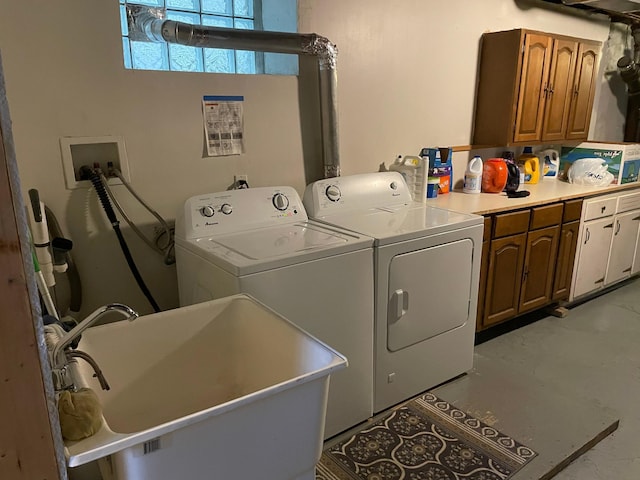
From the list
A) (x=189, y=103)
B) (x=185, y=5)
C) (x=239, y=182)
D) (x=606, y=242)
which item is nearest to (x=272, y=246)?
(x=239, y=182)

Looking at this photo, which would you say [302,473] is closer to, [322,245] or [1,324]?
[1,324]

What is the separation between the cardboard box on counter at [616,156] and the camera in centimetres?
352

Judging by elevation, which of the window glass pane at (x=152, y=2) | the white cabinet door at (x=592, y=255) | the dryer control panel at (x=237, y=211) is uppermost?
the window glass pane at (x=152, y=2)

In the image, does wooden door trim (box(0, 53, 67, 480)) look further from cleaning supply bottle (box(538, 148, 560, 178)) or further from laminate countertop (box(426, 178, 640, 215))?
cleaning supply bottle (box(538, 148, 560, 178))

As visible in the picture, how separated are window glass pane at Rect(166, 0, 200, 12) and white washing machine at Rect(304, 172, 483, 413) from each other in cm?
105

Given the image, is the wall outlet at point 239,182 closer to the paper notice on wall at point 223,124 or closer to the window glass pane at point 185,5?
the paper notice on wall at point 223,124

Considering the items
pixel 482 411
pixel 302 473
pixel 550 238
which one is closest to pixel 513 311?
pixel 550 238

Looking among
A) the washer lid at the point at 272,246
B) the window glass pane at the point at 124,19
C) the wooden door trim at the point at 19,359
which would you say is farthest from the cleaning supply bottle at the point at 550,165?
the wooden door trim at the point at 19,359

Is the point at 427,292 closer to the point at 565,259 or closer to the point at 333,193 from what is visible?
the point at 333,193

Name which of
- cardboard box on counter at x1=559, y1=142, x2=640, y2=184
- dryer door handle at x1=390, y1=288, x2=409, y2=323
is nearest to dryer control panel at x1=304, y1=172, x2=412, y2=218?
dryer door handle at x1=390, y1=288, x2=409, y2=323

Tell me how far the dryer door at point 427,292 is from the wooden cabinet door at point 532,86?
1.32 m

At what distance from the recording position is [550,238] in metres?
3.09

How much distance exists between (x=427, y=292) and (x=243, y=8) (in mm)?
1739

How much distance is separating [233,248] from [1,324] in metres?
1.19
